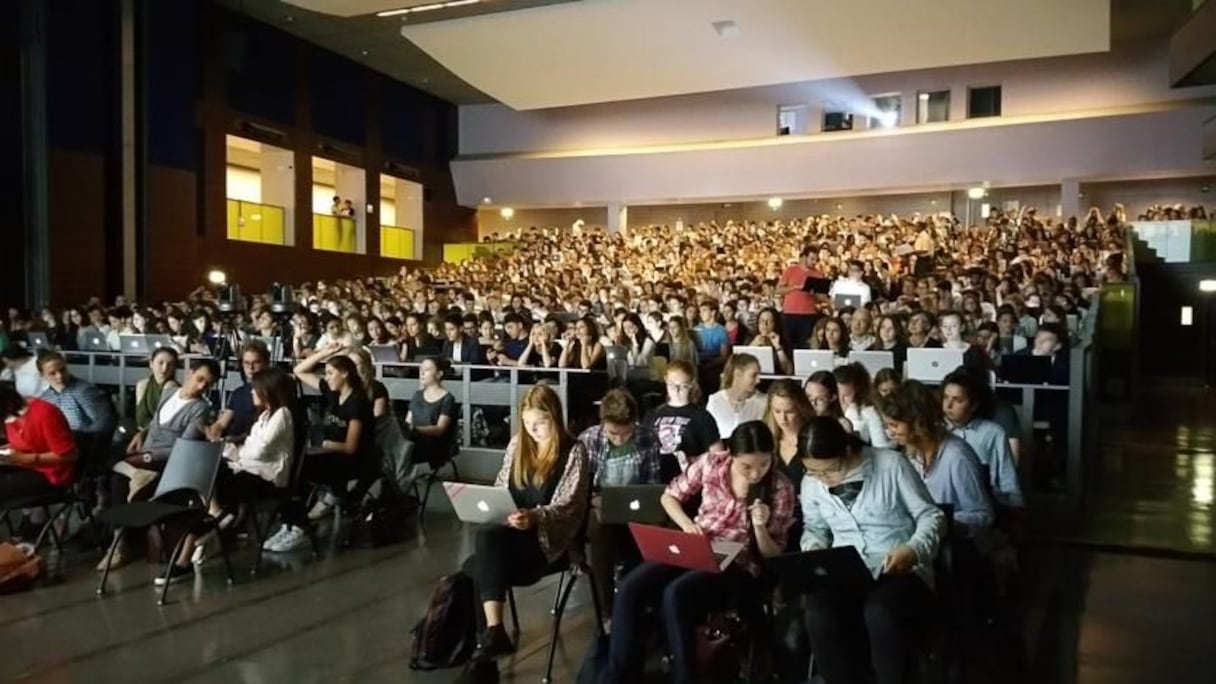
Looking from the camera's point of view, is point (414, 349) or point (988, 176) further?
point (988, 176)

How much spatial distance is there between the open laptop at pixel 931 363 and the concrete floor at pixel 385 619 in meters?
1.31

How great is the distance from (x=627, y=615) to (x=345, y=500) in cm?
325

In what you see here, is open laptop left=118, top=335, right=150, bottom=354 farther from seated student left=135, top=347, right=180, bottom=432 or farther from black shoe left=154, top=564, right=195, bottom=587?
black shoe left=154, top=564, right=195, bottom=587

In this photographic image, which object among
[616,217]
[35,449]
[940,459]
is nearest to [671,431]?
[940,459]

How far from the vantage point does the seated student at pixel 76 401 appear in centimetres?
612

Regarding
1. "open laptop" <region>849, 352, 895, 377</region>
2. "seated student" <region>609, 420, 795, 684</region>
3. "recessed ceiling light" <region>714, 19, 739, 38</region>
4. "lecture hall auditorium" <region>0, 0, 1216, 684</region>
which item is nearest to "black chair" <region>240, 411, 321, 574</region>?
"lecture hall auditorium" <region>0, 0, 1216, 684</region>

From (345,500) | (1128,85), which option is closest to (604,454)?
(345,500)

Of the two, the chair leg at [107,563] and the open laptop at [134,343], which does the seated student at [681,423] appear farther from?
the open laptop at [134,343]

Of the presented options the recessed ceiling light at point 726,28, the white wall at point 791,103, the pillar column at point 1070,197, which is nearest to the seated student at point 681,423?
the recessed ceiling light at point 726,28

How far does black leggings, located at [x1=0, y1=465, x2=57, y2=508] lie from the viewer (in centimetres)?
548

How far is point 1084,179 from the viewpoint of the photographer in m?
19.6

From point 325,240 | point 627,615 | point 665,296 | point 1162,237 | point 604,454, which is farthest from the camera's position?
point 325,240

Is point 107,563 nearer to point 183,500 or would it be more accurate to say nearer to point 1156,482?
point 183,500

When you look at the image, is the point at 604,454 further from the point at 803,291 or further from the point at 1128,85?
the point at 1128,85
